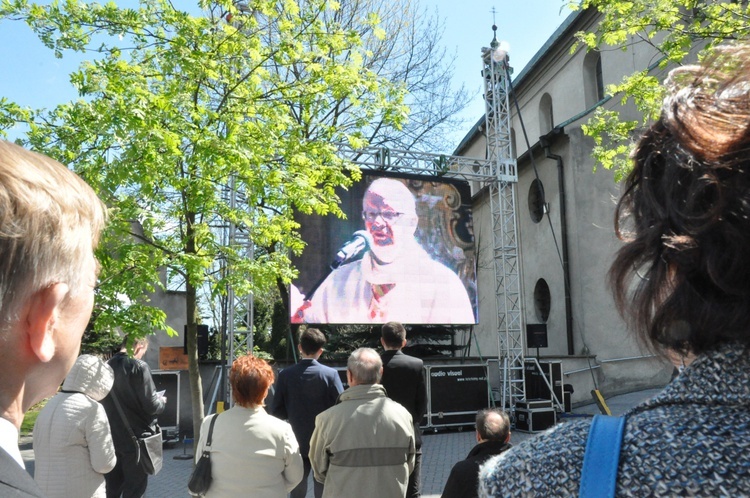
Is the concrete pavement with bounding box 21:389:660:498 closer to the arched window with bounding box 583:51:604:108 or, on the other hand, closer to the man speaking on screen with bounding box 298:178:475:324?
the man speaking on screen with bounding box 298:178:475:324

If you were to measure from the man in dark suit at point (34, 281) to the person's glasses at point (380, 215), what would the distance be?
13931 mm

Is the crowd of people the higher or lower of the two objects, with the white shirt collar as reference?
higher

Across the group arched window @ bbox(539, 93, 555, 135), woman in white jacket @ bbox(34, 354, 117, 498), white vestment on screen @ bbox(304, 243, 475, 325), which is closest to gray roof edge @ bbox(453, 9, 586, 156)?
arched window @ bbox(539, 93, 555, 135)

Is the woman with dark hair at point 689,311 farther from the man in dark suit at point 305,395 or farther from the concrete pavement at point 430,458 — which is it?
the concrete pavement at point 430,458

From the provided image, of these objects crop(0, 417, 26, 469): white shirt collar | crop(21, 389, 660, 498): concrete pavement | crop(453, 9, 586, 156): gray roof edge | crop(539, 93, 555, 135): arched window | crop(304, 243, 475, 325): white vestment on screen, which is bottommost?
crop(21, 389, 660, 498): concrete pavement

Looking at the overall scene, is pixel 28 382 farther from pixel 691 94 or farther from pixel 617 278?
pixel 691 94

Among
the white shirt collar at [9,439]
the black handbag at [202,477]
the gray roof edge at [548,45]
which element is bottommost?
the black handbag at [202,477]

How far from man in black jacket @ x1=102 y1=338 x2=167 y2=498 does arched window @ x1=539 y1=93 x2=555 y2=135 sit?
22.9m

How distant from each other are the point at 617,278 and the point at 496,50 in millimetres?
15951

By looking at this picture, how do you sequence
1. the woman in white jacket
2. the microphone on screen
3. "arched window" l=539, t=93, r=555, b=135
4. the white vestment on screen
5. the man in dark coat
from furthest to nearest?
"arched window" l=539, t=93, r=555, b=135
the microphone on screen
the white vestment on screen
the woman in white jacket
the man in dark coat

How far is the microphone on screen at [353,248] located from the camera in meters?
14.6

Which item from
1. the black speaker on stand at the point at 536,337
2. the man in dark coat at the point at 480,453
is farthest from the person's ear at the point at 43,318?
the black speaker on stand at the point at 536,337

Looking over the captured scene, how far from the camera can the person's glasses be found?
15188mm

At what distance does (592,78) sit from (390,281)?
494 inches
